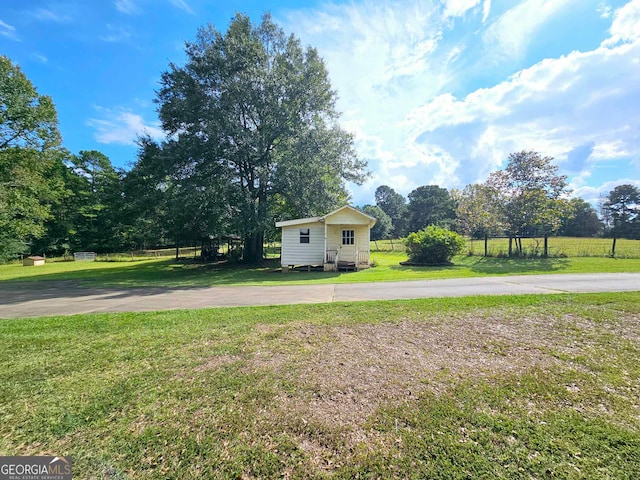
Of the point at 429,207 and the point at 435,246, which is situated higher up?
the point at 429,207

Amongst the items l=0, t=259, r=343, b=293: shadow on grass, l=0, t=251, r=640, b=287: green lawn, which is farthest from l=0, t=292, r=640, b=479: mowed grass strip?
l=0, t=259, r=343, b=293: shadow on grass

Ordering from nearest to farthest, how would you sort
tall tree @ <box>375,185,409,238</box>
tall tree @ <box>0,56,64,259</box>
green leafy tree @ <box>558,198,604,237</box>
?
tall tree @ <box>0,56,64,259</box>
green leafy tree @ <box>558,198,604,237</box>
tall tree @ <box>375,185,409,238</box>

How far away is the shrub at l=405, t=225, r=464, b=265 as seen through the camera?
17.0 metres

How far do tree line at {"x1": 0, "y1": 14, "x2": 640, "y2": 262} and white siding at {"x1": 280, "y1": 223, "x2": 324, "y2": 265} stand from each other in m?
1.29

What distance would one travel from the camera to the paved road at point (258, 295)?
23.9 ft

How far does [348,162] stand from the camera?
18.9 metres

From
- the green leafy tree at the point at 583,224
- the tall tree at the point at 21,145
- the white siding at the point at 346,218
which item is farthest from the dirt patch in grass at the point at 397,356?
the green leafy tree at the point at 583,224

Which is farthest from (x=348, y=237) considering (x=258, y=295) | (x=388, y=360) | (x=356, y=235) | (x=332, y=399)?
(x=332, y=399)

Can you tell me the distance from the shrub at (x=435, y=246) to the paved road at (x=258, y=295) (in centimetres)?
729

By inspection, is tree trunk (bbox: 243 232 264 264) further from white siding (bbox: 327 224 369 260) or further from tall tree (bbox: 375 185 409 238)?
tall tree (bbox: 375 185 409 238)

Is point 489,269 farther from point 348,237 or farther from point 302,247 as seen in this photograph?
point 302,247

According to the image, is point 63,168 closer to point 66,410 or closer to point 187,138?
point 187,138
